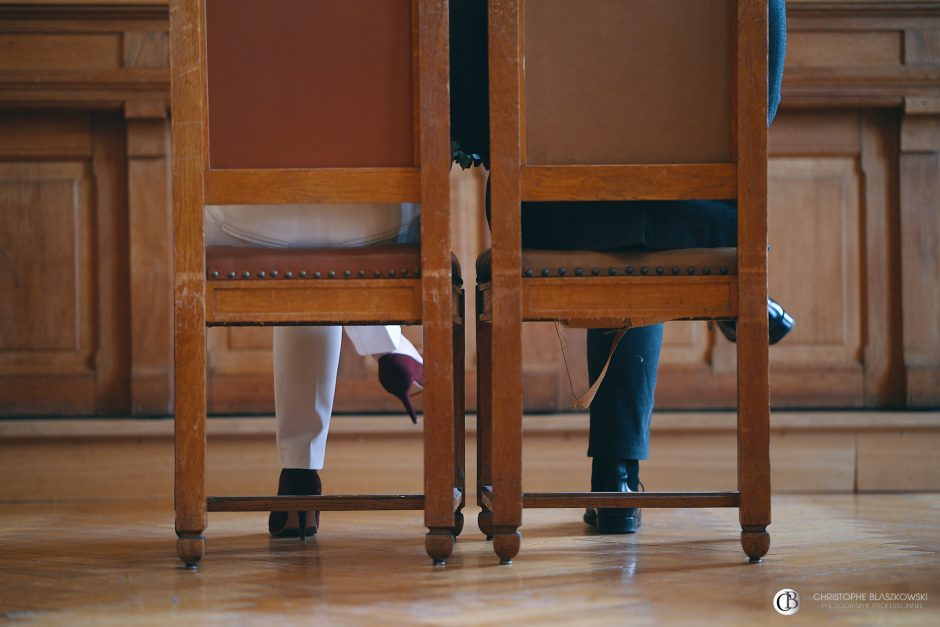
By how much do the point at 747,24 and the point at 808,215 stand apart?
1463mm

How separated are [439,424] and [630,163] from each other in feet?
1.44

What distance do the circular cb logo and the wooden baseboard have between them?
127cm

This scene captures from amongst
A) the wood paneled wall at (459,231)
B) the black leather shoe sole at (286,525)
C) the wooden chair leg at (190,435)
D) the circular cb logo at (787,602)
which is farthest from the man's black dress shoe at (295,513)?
the wood paneled wall at (459,231)

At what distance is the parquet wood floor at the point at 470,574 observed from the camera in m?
1.10

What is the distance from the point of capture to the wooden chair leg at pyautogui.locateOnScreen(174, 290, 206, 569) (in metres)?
1.38

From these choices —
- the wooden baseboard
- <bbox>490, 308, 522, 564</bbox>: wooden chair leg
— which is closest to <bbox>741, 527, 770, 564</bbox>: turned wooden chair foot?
<bbox>490, 308, 522, 564</bbox>: wooden chair leg

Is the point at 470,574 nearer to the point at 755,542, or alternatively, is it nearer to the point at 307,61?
the point at 755,542

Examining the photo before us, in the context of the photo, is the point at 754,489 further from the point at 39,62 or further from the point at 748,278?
the point at 39,62

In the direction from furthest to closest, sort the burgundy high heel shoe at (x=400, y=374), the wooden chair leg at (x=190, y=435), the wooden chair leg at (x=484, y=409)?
the burgundy high heel shoe at (x=400, y=374) → the wooden chair leg at (x=484, y=409) → the wooden chair leg at (x=190, y=435)

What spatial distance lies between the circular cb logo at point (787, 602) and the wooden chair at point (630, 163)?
0.75 ft

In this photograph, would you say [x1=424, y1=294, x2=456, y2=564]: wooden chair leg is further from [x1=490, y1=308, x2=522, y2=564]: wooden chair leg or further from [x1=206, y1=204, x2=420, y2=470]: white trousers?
[x1=206, y1=204, x2=420, y2=470]: white trousers

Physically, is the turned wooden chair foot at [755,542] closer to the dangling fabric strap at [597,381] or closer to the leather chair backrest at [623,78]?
the dangling fabric strap at [597,381]

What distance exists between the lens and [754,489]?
1.41 m

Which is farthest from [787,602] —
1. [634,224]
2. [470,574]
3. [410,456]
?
[410,456]
